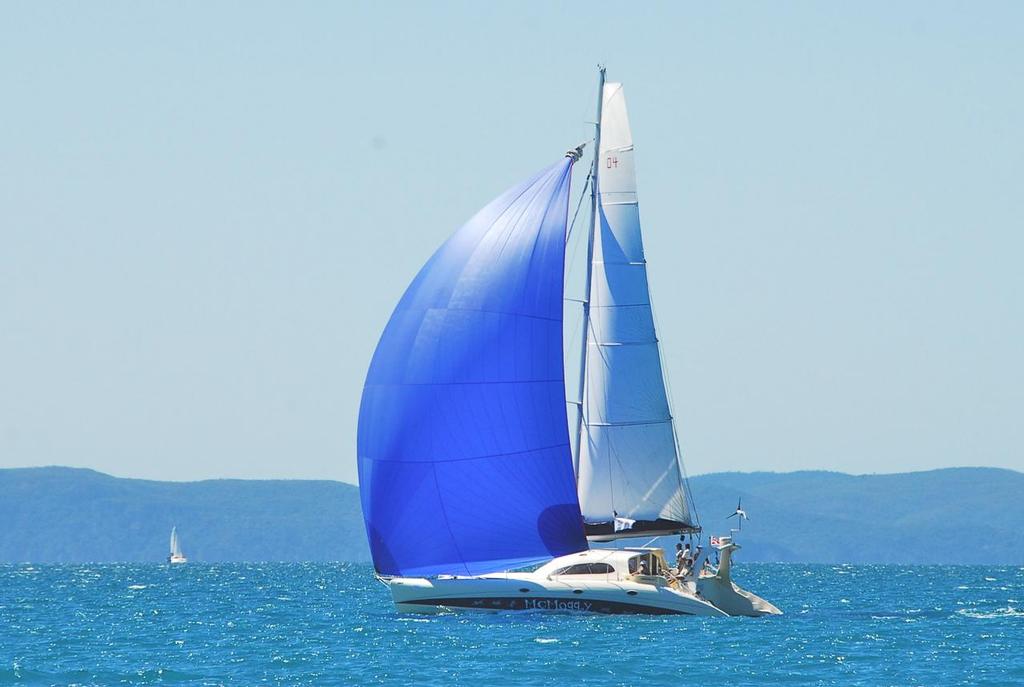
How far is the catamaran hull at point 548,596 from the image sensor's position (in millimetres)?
45156

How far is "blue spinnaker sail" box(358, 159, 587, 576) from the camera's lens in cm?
4559

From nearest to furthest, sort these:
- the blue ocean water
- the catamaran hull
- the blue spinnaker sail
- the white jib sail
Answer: the blue ocean water
the catamaran hull
the blue spinnaker sail
the white jib sail

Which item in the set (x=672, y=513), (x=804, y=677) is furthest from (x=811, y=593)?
(x=804, y=677)

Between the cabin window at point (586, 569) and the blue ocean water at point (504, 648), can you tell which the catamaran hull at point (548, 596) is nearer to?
the blue ocean water at point (504, 648)

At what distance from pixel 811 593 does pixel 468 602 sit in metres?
45.8

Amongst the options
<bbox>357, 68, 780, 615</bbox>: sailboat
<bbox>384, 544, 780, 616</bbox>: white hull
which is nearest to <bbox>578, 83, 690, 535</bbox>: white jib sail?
<bbox>357, 68, 780, 615</bbox>: sailboat

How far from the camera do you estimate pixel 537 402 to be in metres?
46.1

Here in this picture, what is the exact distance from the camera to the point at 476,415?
45.6 metres

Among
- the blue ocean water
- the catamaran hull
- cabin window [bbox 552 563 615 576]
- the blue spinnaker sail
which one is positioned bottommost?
the blue ocean water

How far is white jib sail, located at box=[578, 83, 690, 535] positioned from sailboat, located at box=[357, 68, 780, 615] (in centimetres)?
13

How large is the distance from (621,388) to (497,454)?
4.17 meters

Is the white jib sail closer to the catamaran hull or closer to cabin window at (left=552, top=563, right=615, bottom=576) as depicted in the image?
cabin window at (left=552, top=563, right=615, bottom=576)

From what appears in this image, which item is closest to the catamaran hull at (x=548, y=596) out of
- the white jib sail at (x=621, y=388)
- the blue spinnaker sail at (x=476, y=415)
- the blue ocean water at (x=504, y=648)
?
the blue ocean water at (x=504, y=648)

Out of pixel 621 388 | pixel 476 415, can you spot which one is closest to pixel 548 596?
pixel 476 415
